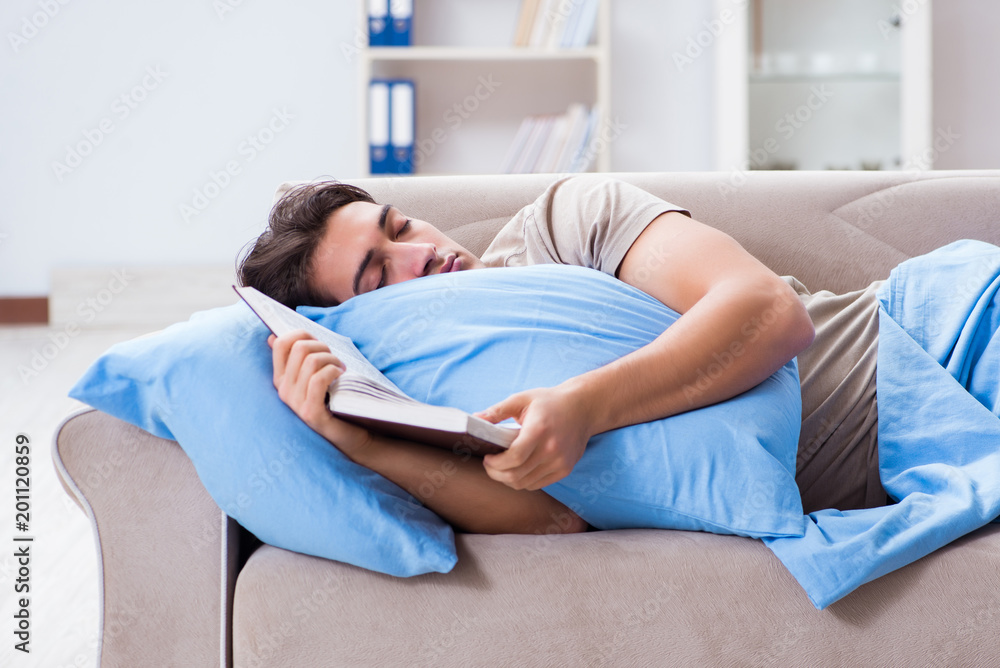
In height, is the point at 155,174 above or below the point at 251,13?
below

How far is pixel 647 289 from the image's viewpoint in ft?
2.91

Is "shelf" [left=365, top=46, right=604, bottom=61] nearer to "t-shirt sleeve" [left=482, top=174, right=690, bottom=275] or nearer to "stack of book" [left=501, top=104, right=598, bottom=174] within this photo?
"stack of book" [left=501, top=104, right=598, bottom=174]

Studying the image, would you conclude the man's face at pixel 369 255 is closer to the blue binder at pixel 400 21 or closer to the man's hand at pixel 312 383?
the man's hand at pixel 312 383

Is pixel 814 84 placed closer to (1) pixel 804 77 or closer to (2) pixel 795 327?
(1) pixel 804 77

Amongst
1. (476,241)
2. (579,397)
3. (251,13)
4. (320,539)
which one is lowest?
(320,539)

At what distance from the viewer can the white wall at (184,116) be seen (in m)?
3.05

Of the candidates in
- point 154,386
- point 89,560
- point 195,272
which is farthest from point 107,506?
point 195,272

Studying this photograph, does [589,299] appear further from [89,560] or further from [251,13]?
[251,13]

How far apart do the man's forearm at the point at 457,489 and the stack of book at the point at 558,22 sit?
7.43ft

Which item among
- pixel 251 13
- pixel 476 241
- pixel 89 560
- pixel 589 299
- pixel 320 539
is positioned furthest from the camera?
pixel 251 13

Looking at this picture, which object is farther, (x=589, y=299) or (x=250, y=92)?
(x=250, y=92)

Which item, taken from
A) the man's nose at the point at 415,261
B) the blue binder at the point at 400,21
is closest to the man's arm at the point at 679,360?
the man's nose at the point at 415,261

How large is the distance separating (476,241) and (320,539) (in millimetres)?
604

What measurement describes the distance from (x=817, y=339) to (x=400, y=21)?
7.09 feet
